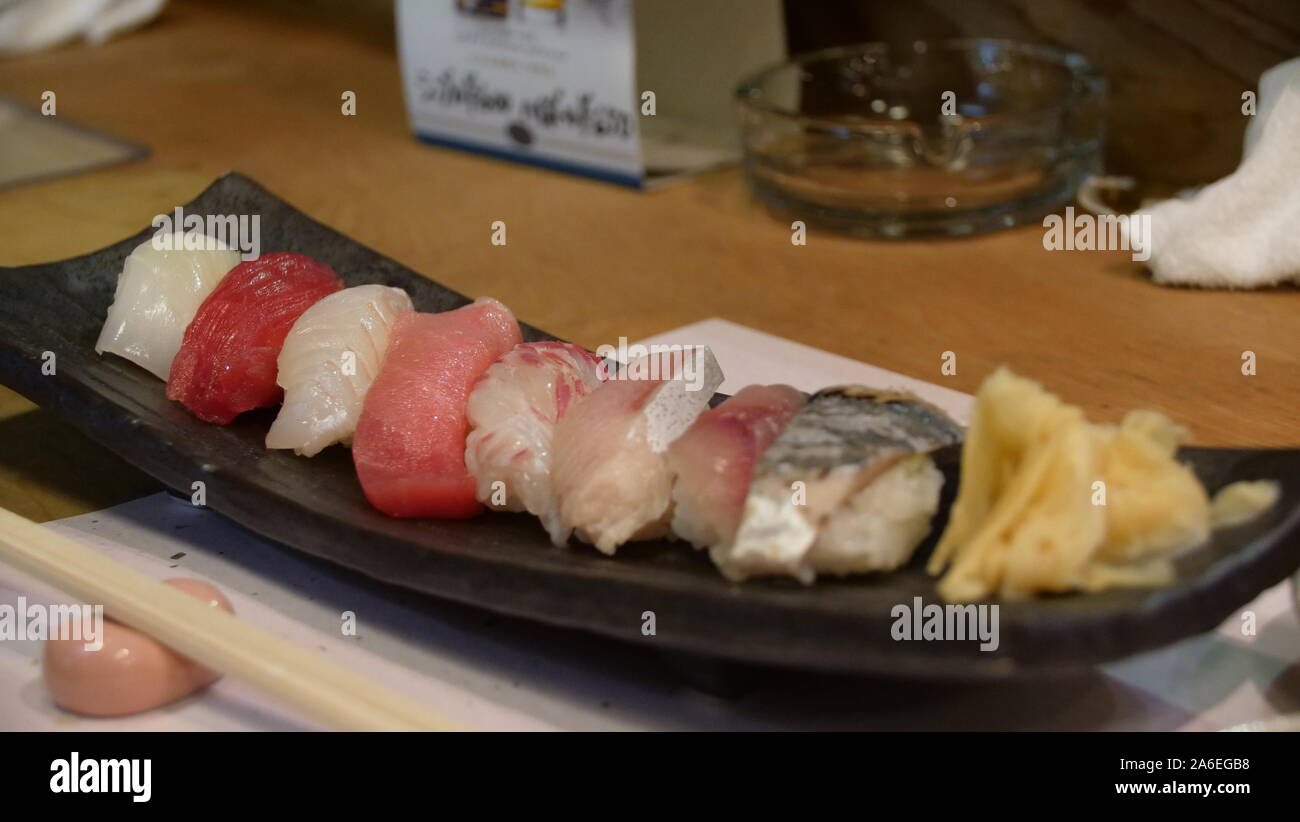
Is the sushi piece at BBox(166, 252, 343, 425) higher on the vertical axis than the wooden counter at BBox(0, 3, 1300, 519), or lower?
higher

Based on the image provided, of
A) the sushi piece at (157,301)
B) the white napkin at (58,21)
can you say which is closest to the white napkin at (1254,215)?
the sushi piece at (157,301)

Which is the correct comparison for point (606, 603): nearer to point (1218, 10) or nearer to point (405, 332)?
point (405, 332)

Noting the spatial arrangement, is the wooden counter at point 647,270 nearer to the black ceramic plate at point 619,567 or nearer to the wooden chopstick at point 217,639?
the black ceramic plate at point 619,567

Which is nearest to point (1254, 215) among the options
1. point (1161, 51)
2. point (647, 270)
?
point (1161, 51)

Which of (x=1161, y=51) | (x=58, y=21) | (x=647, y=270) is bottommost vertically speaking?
(x=647, y=270)

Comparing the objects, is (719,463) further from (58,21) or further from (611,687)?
(58,21)

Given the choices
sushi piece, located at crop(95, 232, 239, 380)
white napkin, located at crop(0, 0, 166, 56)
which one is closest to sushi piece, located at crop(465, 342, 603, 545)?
sushi piece, located at crop(95, 232, 239, 380)

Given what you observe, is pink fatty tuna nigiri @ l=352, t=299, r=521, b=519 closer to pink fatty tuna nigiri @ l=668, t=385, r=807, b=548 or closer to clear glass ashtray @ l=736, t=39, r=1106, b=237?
pink fatty tuna nigiri @ l=668, t=385, r=807, b=548
